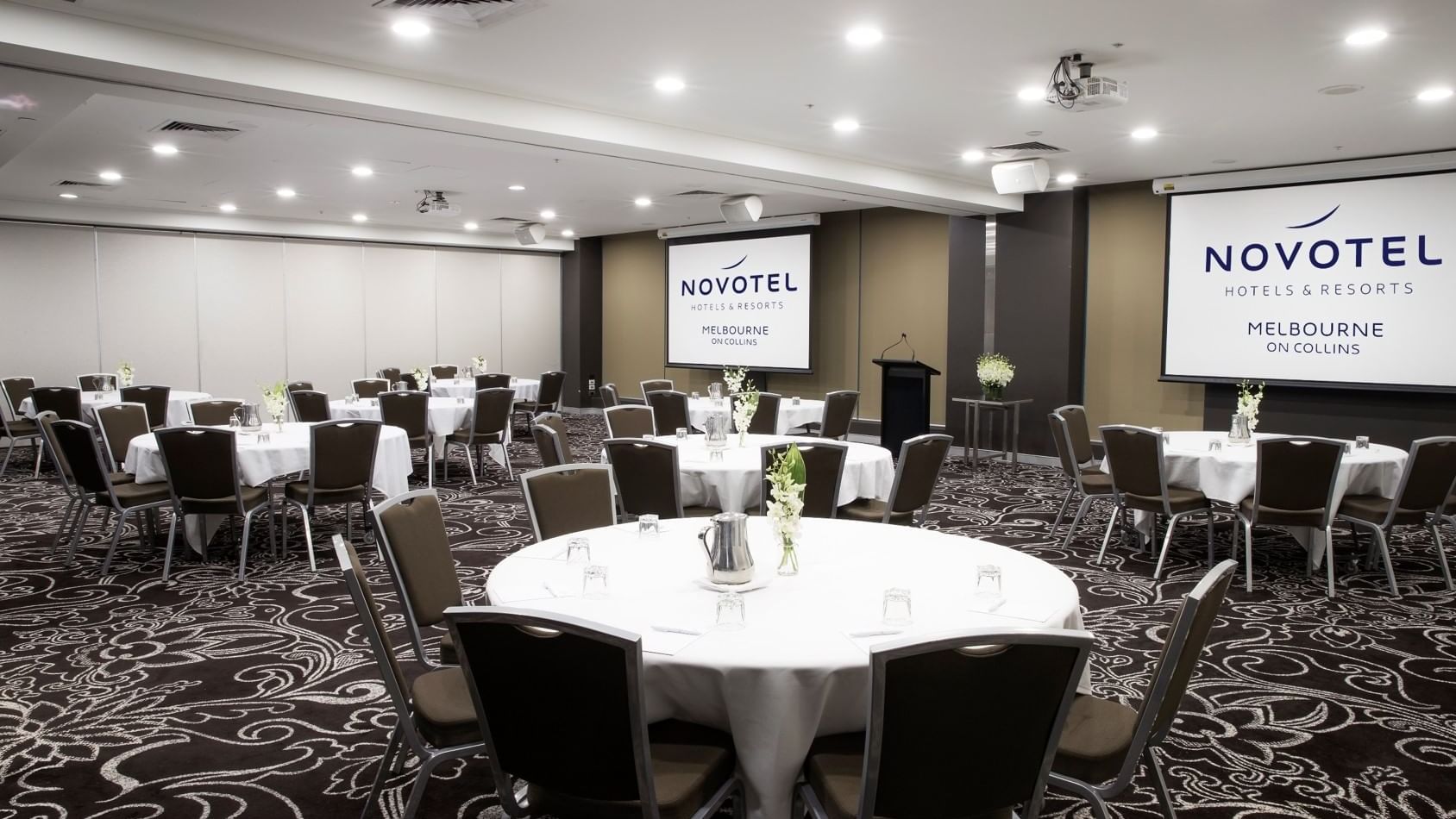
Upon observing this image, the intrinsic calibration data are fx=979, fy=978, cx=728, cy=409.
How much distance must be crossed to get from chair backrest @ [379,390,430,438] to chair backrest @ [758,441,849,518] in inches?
187

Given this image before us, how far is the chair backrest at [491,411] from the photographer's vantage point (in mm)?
9484

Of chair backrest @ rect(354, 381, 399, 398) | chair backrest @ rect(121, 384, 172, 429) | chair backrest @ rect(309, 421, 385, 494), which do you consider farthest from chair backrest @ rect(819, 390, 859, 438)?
chair backrest @ rect(121, 384, 172, 429)

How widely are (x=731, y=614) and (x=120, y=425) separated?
23.5ft

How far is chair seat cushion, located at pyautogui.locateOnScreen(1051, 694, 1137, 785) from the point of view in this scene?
250 centimetres

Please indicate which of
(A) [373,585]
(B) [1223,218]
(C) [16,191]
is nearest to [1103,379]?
(B) [1223,218]

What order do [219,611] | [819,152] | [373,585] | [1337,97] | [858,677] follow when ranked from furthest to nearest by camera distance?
[819,152], [1337,97], [373,585], [219,611], [858,677]

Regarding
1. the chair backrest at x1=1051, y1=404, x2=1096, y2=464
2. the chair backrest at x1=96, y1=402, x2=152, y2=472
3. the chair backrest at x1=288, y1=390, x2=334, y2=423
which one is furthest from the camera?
the chair backrest at x1=288, y1=390, x2=334, y2=423

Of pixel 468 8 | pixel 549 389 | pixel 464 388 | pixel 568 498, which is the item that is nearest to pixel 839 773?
pixel 568 498

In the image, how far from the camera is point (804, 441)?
5.52 m

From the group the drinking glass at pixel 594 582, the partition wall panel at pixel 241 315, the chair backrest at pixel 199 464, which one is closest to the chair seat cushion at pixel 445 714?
the drinking glass at pixel 594 582

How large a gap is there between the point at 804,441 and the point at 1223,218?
6753 mm

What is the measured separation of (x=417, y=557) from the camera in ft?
10.9

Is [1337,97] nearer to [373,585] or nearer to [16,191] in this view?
[373,585]

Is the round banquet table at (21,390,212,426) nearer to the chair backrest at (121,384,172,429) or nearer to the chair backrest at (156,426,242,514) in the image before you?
the chair backrest at (121,384,172,429)
